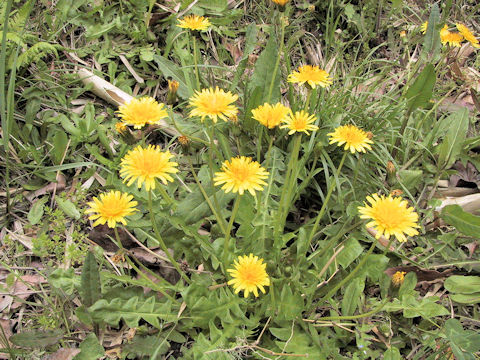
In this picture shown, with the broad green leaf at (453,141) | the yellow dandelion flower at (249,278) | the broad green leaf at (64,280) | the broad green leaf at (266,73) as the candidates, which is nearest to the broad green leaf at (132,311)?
the broad green leaf at (64,280)

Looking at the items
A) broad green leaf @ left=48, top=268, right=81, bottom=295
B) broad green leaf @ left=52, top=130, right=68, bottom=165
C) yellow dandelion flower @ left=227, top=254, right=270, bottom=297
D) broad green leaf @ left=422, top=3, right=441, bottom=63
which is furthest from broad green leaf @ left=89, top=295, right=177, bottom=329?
broad green leaf @ left=422, top=3, right=441, bottom=63

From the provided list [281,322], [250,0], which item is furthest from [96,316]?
[250,0]

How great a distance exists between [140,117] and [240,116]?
2.99 feet

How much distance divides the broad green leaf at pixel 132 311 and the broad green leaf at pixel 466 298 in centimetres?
131

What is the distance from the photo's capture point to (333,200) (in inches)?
86.8

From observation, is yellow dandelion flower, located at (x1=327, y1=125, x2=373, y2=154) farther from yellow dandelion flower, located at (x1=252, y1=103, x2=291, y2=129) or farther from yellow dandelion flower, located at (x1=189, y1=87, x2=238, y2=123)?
yellow dandelion flower, located at (x1=189, y1=87, x2=238, y2=123)

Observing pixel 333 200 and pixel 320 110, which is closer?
pixel 333 200

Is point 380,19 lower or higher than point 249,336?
higher

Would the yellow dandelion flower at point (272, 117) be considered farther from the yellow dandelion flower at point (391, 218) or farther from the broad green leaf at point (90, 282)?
the broad green leaf at point (90, 282)

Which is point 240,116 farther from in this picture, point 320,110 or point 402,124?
point 402,124

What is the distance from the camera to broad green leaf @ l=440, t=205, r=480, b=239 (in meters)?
1.85

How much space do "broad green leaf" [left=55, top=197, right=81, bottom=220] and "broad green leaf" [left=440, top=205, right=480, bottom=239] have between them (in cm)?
181

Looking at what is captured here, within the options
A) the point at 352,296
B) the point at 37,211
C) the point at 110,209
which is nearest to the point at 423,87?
the point at 352,296

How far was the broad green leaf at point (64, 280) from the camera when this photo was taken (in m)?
1.72
